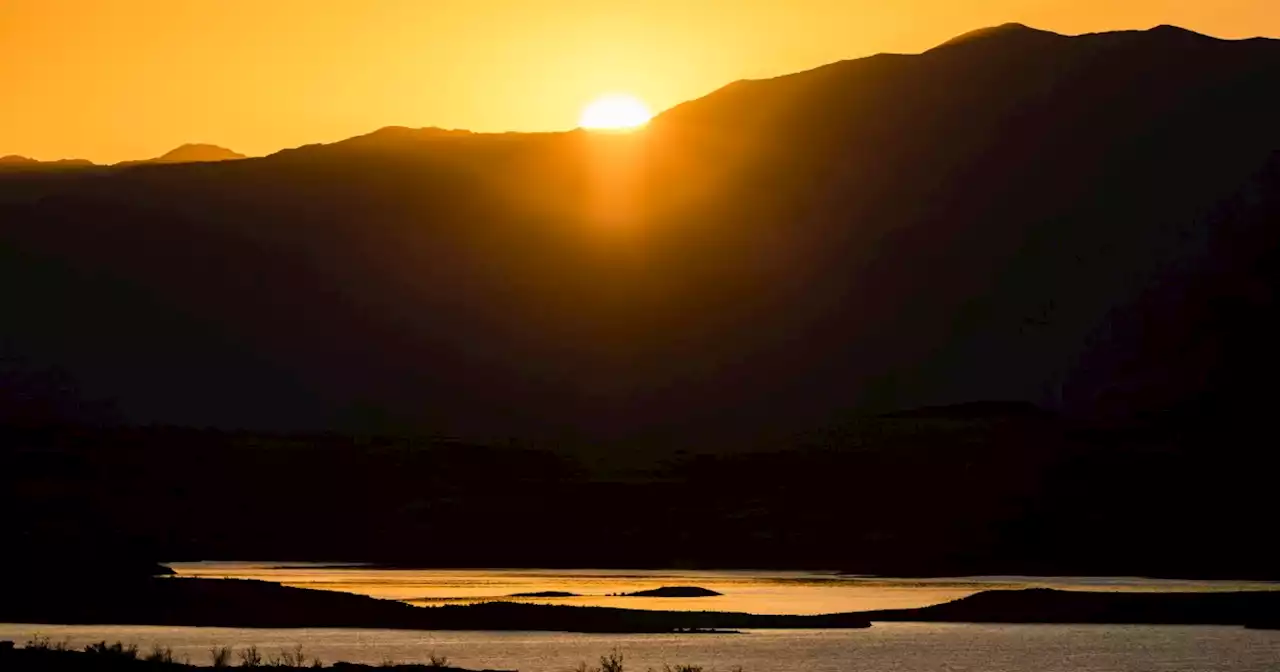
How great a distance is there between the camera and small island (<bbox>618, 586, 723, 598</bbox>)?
95.8 m

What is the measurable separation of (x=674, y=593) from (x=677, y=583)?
9.77 meters

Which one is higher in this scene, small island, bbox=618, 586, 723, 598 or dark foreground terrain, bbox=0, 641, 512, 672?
small island, bbox=618, 586, 723, 598

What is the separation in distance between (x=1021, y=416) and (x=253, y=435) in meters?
54.9

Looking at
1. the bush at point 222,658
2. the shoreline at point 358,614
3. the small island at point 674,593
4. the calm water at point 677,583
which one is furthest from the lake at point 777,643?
the shoreline at point 358,614

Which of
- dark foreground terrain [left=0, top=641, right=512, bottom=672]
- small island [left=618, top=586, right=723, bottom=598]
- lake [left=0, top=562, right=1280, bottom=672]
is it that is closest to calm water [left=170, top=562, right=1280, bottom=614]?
lake [left=0, top=562, right=1280, bottom=672]

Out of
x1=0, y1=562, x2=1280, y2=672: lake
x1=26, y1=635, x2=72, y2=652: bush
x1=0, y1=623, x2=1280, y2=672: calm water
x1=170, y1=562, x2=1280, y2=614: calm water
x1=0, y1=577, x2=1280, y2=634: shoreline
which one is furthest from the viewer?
x1=170, y1=562, x2=1280, y2=614: calm water

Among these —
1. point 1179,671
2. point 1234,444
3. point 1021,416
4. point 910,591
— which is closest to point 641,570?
point 910,591

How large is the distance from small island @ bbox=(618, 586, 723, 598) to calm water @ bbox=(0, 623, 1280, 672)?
15282 millimetres

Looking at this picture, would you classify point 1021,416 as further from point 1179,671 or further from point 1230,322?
point 1179,671

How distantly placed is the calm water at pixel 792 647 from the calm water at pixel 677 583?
10.4 meters

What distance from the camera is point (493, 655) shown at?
69000 millimetres

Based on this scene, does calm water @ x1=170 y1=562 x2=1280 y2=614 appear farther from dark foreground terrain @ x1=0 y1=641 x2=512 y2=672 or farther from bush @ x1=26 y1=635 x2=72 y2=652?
dark foreground terrain @ x1=0 y1=641 x2=512 y2=672

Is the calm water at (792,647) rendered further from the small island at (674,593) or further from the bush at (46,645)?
the small island at (674,593)

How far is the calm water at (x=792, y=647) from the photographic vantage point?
67500 mm
